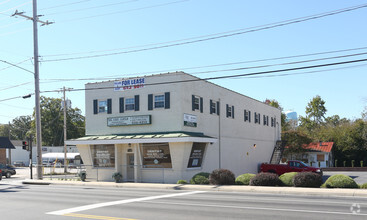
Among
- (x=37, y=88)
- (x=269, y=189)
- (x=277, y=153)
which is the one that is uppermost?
(x=37, y=88)

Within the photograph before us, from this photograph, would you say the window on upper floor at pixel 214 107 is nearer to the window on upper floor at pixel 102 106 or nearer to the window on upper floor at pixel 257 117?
the window on upper floor at pixel 102 106

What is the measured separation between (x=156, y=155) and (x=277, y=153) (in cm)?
2421

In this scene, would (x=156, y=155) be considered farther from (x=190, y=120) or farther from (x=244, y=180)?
(x=244, y=180)

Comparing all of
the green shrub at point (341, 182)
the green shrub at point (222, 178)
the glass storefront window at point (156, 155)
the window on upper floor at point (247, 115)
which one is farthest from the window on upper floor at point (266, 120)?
the green shrub at point (341, 182)

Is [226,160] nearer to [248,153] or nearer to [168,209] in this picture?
[248,153]

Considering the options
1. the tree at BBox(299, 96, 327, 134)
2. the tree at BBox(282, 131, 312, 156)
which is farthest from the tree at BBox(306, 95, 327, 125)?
the tree at BBox(282, 131, 312, 156)

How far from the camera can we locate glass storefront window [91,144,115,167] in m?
29.7

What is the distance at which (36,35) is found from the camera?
30.5 metres

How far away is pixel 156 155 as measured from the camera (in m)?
27.9

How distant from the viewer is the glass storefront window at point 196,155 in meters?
27.7

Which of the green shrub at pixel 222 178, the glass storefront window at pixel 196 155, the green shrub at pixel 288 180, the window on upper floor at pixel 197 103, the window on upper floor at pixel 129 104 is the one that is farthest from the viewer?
the window on upper floor at pixel 129 104

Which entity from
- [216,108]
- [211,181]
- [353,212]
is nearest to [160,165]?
[211,181]

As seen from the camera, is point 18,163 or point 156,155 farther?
point 18,163

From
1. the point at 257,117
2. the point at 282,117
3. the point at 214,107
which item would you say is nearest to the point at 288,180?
the point at 214,107
